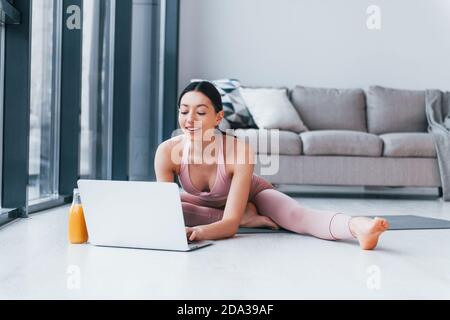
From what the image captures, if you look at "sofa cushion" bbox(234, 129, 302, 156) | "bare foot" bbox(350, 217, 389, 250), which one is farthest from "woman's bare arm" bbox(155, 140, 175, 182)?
"sofa cushion" bbox(234, 129, 302, 156)

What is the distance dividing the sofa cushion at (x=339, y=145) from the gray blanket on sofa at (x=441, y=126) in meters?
0.44

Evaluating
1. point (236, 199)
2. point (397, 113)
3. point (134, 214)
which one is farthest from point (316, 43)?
point (134, 214)

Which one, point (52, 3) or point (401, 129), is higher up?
point (52, 3)

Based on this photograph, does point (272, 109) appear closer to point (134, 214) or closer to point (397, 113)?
point (397, 113)

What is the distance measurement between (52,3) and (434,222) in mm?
2194

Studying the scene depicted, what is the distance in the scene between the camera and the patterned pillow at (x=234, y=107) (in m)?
4.95

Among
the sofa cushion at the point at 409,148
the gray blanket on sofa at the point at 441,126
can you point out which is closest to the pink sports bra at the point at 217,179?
the sofa cushion at the point at 409,148

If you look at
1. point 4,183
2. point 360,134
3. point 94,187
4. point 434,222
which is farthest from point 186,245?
point 360,134

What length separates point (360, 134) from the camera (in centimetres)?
466

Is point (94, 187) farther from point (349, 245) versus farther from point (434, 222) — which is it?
point (434, 222)

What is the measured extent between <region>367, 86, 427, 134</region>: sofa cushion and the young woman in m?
3.05

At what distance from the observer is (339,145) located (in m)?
4.58

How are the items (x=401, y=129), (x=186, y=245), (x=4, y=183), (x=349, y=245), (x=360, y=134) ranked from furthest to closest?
(x=401, y=129), (x=360, y=134), (x=4, y=183), (x=349, y=245), (x=186, y=245)

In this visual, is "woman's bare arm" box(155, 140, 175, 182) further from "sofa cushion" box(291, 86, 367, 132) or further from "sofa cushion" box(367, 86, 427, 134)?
"sofa cushion" box(367, 86, 427, 134)
